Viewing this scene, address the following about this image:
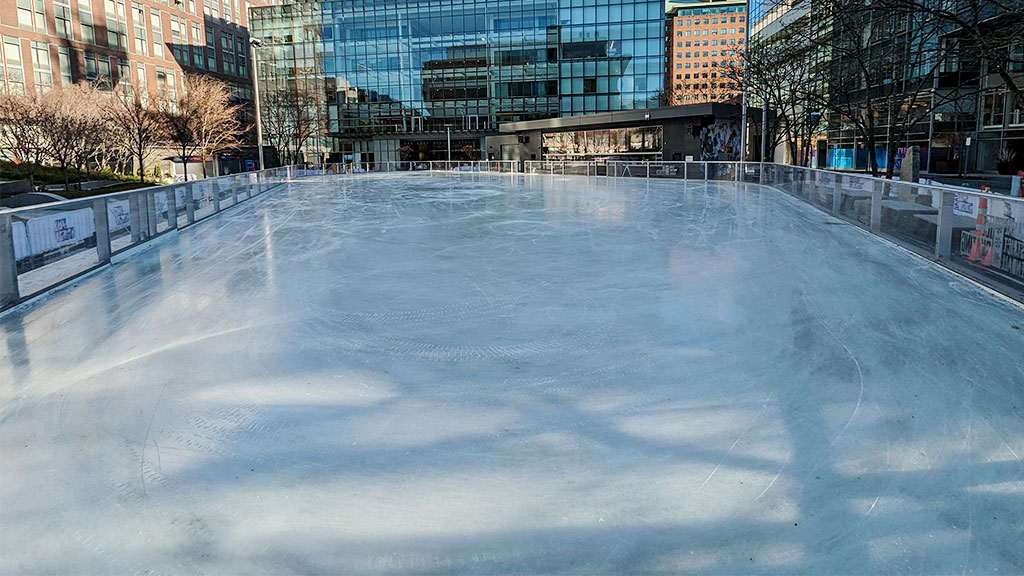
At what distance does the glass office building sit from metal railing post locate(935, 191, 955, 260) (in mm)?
66378

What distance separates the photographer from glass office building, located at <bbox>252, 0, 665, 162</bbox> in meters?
74.8

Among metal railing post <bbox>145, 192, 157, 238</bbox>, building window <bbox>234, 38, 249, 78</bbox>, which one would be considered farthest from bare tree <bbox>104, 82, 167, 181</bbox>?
building window <bbox>234, 38, 249, 78</bbox>

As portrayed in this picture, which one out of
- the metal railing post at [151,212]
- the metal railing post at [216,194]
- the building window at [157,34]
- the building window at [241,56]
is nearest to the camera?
the metal railing post at [151,212]

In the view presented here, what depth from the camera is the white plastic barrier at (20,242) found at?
883 cm

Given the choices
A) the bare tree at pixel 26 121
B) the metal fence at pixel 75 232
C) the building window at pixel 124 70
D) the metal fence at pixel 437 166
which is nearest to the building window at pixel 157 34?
the building window at pixel 124 70

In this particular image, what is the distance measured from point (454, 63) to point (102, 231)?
72.2 meters

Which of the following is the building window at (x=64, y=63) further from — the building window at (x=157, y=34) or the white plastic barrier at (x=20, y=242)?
the white plastic barrier at (x=20, y=242)

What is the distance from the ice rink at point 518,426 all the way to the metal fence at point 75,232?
1.75ft

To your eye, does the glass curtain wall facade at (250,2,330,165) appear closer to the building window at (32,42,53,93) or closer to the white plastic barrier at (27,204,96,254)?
the building window at (32,42,53,93)

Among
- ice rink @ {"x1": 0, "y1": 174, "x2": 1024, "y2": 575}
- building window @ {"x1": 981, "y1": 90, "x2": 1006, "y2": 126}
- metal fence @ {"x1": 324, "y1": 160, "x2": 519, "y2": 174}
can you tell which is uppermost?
building window @ {"x1": 981, "y1": 90, "x2": 1006, "y2": 126}

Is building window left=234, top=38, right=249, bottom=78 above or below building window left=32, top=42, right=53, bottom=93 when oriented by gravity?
above

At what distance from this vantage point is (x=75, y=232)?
10.8 meters

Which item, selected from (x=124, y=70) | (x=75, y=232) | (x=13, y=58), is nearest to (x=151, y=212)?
(x=75, y=232)

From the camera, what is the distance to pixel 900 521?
355 cm
